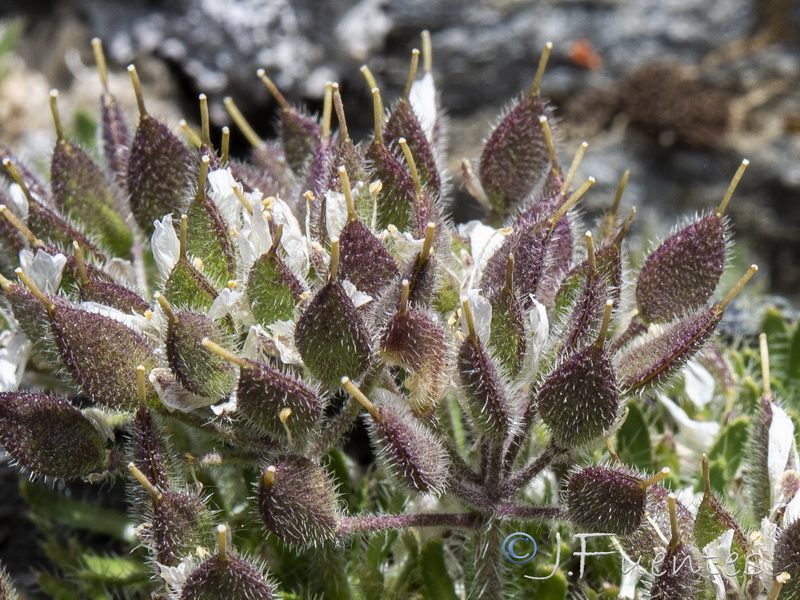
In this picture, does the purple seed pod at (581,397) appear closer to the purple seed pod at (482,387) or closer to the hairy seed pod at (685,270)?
the purple seed pod at (482,387)

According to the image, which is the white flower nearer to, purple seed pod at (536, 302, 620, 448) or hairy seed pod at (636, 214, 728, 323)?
purple seed pod at (536, 302, 620, 448)

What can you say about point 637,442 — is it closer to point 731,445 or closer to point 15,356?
point 731,445

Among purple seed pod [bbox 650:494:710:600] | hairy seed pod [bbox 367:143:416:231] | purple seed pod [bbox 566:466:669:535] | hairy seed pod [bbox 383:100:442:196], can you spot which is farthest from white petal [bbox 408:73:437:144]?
purple seed pod [bbox 650:494:710:600]

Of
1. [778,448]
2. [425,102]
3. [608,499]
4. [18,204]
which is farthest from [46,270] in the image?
[778,448]

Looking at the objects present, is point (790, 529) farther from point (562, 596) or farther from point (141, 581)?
point (141, 581)

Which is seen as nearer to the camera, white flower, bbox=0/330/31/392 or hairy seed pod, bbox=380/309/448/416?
hairy seed pod, bbox=380/309/448/416

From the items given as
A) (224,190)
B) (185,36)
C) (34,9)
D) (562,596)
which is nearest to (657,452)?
(562,596)
